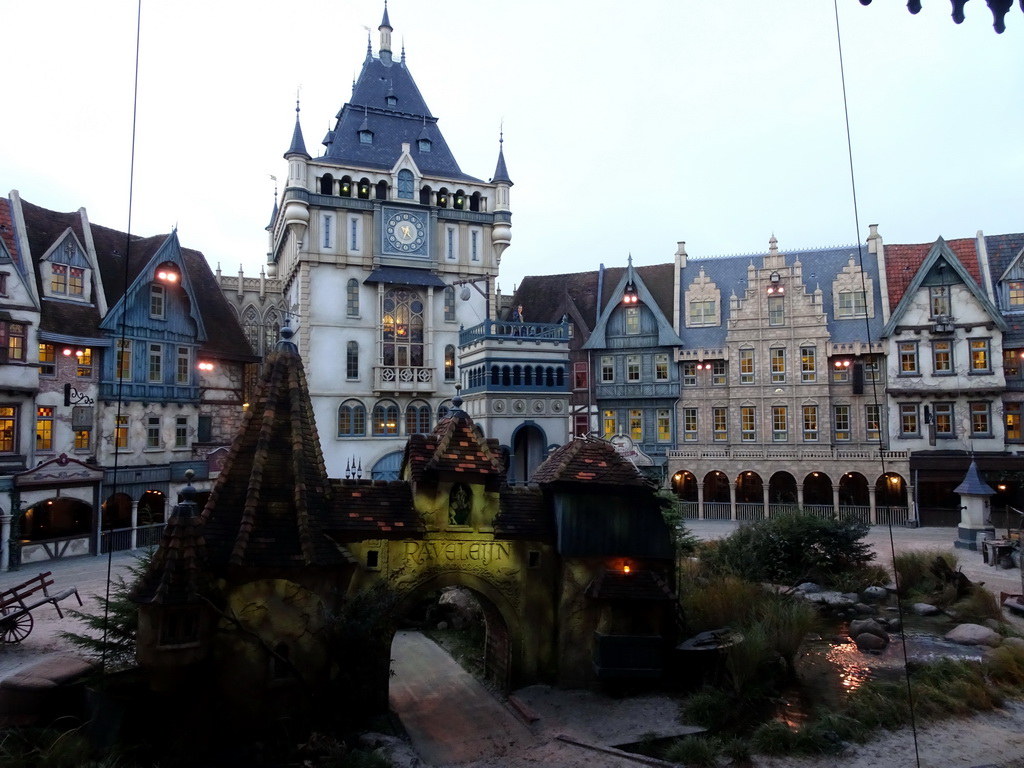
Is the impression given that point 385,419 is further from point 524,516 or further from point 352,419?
point 524,516

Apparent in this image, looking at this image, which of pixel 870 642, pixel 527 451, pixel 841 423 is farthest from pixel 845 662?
pixel 841 423

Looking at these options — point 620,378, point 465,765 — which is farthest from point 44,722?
point 620,378

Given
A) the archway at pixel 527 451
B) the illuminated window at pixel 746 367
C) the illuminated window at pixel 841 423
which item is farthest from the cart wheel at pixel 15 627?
the illuminated window at pixel 841 423

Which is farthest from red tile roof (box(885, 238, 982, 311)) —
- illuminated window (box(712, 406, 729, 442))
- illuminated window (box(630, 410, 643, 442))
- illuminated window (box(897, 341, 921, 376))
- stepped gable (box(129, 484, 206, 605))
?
stepped gable (box(129, 484, 206, 605))

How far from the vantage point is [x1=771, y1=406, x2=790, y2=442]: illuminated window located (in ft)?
123

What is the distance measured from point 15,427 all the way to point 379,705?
22.5 meters

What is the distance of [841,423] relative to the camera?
36625 millimetres

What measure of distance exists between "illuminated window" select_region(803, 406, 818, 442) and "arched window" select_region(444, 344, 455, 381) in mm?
19177

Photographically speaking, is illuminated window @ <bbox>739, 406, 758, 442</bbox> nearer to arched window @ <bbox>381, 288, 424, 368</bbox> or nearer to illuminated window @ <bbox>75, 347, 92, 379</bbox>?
arched window @ <bbox>381, 288, 424, 368</bbox>

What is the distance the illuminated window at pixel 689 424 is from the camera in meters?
38.8

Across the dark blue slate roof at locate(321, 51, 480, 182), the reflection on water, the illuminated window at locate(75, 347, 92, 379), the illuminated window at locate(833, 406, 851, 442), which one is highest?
the dark blue slate roof at locate(321, 51, 480, 182)

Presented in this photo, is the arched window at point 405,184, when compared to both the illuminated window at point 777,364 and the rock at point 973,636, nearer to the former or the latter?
the illuminated window at point 777,364

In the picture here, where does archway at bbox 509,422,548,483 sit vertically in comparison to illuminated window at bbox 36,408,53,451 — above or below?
below

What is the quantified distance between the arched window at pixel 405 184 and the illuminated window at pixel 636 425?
1750cm
